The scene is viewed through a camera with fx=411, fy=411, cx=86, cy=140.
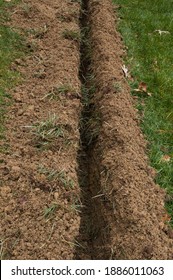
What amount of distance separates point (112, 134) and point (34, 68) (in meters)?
1.54

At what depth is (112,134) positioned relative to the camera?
4.04 m

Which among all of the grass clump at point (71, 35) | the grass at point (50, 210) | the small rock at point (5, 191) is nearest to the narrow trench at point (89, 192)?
the grass at point (50, 210)

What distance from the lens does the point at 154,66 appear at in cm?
570

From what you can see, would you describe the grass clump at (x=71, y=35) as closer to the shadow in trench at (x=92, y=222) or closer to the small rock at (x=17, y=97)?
the small rock at (x=17, y=97)

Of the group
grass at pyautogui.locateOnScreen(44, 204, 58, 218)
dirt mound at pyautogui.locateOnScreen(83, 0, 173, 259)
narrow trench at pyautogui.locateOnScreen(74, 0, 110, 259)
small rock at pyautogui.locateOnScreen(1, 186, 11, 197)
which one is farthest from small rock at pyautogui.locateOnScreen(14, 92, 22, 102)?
grass at pyautogui.locateOnScreen(44, 204, 58, 218)

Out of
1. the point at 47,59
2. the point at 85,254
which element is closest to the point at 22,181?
the point at 85,254

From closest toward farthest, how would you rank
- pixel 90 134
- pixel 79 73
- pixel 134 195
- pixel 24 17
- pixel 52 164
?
pixel 134 195 < pixel 52 164 < pixel 90 134 < pixel 79 73 < pixel 24 17

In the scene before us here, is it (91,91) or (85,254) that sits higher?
(91,91)

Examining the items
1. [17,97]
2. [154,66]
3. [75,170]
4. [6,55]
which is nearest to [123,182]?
[75,170]

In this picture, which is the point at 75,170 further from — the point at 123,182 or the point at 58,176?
the point at 123,182

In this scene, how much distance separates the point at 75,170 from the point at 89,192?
0.24m

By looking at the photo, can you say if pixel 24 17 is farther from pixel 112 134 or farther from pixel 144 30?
pixel 112 134

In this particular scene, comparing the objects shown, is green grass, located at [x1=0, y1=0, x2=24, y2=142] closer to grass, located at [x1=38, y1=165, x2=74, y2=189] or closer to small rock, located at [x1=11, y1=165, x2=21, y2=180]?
small rock, located at [x1=11, y1=165, x2=21, y2=180]

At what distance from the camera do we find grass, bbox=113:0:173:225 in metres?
4.27
